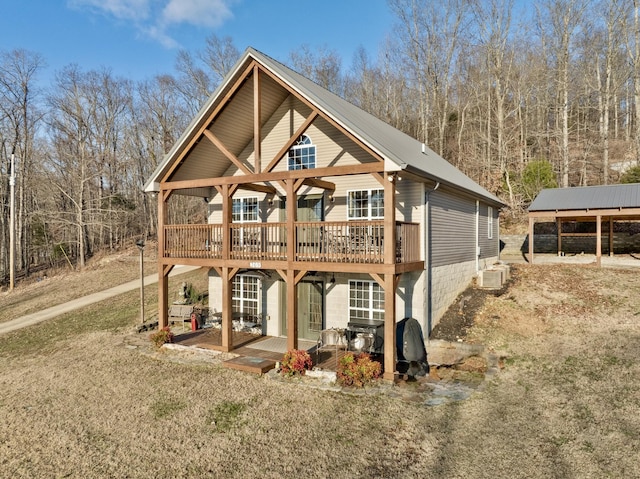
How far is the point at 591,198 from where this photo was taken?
18781mm

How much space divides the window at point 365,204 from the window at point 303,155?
1.85 metres

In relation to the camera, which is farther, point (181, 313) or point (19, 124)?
point (19, 124)

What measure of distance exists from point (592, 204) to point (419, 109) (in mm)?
19681

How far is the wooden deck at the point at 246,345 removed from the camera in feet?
36.5

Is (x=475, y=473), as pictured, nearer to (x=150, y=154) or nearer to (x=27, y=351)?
(x=27, y=351)

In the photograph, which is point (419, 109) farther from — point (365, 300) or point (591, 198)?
point (365, 300)

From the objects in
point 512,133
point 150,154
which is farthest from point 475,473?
point 150,154

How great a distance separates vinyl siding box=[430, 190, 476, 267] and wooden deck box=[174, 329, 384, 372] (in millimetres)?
4168

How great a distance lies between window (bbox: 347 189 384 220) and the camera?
12172 millimetres

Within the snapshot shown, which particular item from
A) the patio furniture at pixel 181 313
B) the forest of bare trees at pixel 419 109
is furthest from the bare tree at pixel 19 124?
the patio furniture at pixel 181 313

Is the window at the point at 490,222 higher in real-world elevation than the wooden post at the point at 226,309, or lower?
higher

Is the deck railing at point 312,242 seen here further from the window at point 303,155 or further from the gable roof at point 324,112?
the window at point 303,155

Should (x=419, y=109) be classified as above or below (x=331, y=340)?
above

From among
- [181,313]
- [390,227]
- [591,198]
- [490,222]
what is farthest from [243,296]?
[591,198]
